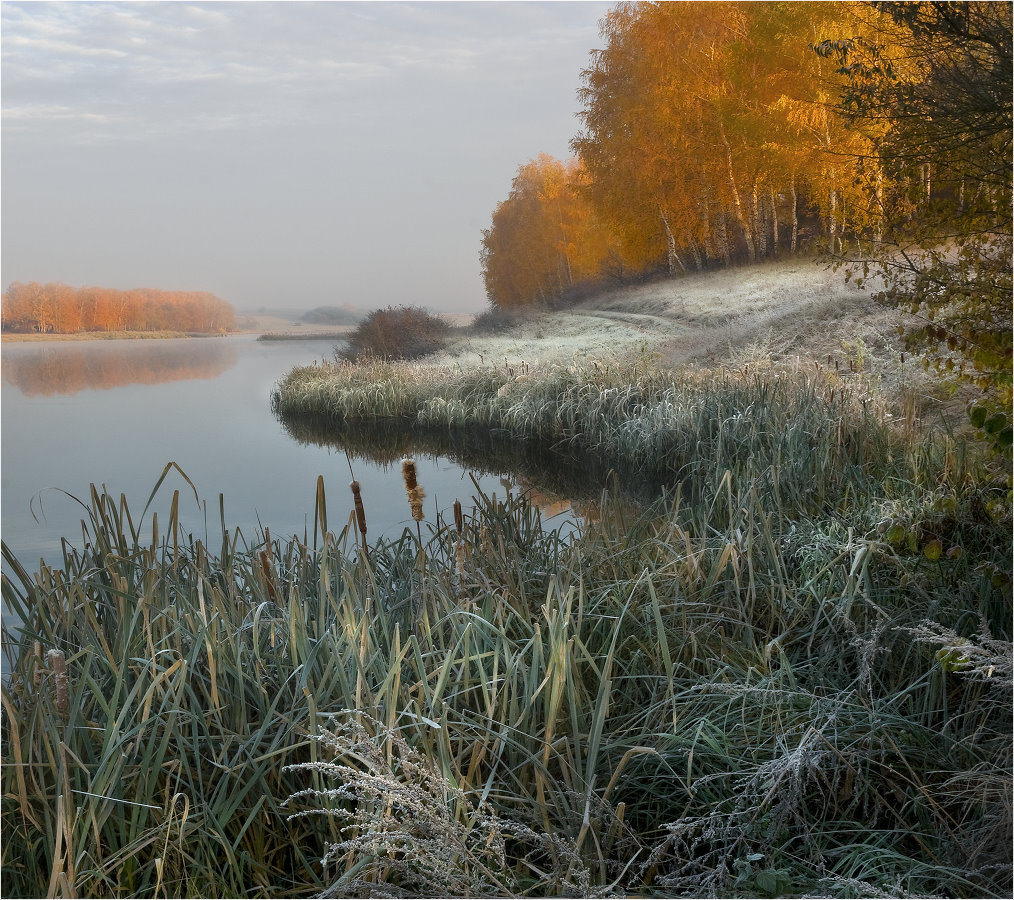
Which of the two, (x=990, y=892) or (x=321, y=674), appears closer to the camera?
(x=990, y=892)

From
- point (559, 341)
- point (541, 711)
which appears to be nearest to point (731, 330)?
point (559, 341)

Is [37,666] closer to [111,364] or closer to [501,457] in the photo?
[501,457]

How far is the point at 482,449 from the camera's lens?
620 centimetres

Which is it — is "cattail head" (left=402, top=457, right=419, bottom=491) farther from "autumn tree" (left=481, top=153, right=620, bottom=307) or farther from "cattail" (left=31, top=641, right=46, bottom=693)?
"autumn tree" (left=481, top=153, right=620, bottom=307)

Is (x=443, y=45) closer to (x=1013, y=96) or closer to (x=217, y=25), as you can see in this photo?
(x=217, y=25)

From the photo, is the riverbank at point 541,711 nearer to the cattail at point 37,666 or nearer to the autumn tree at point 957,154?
the cattail at point 37,666

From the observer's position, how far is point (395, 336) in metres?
9.21

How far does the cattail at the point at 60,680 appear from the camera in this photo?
1.39 m

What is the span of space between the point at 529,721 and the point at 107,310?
5962 millimetres

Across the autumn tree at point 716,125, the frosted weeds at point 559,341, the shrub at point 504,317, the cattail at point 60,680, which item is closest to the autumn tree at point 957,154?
the cattail at point 60,680

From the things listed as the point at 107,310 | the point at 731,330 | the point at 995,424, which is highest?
the point at 107,310

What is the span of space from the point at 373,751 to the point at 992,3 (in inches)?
98.5

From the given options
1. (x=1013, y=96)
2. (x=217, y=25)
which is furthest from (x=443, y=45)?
(x=1013, y=96)

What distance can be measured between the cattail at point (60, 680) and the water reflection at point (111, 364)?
5576 millimetres
